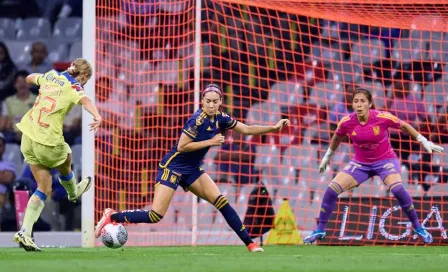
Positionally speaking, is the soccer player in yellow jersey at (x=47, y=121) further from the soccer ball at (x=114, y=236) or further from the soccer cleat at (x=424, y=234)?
the soccer cleat at (x=424, y=234)

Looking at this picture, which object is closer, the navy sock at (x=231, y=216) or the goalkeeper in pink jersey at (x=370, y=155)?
the navy sock at (x=231, y=216)

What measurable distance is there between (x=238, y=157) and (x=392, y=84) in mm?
3006

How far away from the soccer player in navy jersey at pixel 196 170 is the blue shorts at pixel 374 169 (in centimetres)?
228

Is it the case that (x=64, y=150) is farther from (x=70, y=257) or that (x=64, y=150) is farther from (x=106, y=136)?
(x=106, y=136)

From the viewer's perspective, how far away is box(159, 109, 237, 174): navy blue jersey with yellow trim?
11.3 meters

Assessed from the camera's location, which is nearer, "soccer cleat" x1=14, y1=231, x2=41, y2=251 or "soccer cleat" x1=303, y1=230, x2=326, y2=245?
"soccer cleat" x1=14, y1=231, x2=41, y2=251

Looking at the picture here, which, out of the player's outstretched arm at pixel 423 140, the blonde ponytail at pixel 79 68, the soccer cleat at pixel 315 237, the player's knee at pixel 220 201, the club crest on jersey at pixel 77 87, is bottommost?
the soccer cleat at pixel 315 237

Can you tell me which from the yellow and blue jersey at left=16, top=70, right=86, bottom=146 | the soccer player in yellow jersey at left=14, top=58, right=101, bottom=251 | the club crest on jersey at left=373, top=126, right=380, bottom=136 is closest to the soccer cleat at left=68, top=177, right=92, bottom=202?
the soccer player in yellow jersey at left=14, top=58, right=101, bottom=251

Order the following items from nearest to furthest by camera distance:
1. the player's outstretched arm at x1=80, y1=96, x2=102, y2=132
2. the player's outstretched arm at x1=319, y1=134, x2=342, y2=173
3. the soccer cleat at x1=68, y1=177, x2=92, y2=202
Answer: the player's outstretched arm at x1=80, y1=96, x2=102, y2=132, the soccer cleat at x1=68, y1=177, x2=92, y2=202, the player's outstretched arm at x1=319, y1=134, x2=342, y2=173

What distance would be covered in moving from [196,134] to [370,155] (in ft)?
9.49

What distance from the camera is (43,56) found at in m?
19.1

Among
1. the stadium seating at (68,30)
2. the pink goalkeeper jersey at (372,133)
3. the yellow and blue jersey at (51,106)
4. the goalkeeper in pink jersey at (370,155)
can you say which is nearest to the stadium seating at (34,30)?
the stadium seating at (68,30)

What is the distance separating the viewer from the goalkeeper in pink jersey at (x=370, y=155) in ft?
42.9

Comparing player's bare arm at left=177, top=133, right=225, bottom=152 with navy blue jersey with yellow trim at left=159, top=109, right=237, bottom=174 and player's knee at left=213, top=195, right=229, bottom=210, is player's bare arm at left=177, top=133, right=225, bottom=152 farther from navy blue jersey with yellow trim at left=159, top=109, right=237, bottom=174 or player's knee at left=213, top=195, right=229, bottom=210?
player's knee at left=213, top=195, right=229, bottom=210
